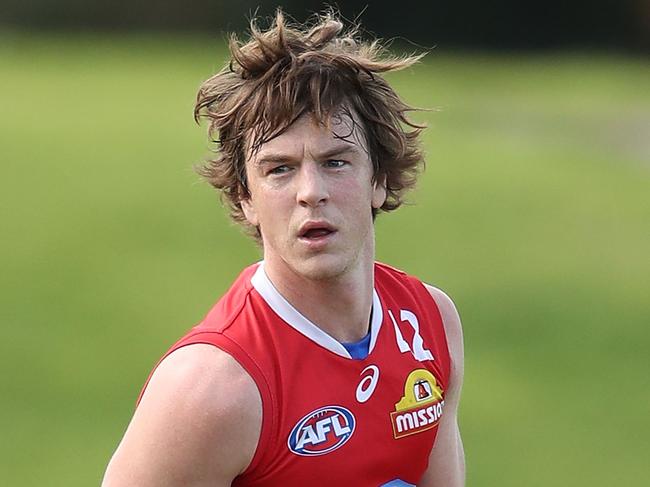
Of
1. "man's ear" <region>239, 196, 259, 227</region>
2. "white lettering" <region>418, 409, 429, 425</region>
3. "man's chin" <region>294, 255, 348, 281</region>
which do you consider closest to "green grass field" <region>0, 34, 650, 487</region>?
"man's ear" <region>239, 196, 259, 227</region>

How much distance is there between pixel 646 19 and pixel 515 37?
347cm

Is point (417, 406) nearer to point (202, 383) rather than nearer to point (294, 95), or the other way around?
point (202, 383)

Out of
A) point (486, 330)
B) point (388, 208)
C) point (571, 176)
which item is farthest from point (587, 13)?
point (388, 208)

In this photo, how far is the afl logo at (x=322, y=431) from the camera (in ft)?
13.4

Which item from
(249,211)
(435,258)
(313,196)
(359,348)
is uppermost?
(435,258)

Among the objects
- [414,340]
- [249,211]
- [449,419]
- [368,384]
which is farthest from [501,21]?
[368,384]

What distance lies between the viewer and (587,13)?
3891cm

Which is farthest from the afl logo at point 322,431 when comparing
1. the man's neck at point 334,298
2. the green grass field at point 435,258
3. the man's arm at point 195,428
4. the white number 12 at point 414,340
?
the green grass field at point 435,258

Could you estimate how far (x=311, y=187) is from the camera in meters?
4.07

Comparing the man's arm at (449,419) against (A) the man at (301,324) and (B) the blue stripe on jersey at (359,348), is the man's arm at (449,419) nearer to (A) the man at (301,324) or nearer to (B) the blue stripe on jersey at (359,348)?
(A) the man at (301,324)

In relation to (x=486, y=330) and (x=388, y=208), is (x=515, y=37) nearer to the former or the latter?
(x=486, y=330)

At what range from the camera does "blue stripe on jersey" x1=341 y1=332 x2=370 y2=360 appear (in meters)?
4.36

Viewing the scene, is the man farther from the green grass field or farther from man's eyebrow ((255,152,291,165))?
the green grass field

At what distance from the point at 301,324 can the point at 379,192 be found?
0.51m
